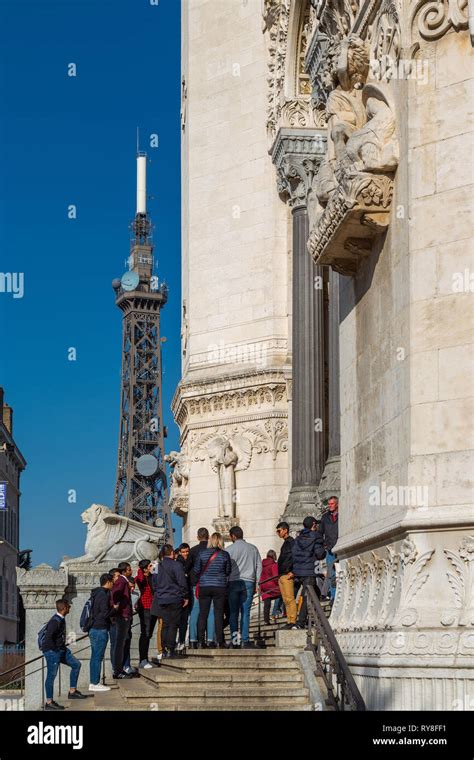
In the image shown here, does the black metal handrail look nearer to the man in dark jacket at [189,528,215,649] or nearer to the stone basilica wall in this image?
the man in dark jacket at [189,528,215,649]

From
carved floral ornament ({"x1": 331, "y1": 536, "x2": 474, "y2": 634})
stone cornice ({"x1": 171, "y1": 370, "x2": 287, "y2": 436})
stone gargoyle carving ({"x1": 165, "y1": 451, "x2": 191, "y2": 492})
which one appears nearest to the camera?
carved floral ornament ({"x1": 331, "y1": 536, "x2": 474, "y2": 634})

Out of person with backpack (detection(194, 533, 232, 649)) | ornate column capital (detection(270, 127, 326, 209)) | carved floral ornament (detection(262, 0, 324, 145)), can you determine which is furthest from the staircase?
carved floral ornament (detection(262, 0, 324, 145))

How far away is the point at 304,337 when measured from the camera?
2767cm

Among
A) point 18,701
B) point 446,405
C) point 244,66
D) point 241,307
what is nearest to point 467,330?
point 446,405

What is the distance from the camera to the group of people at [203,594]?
1903 cm

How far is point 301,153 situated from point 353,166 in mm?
14984

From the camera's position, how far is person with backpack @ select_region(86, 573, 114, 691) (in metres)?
20.1

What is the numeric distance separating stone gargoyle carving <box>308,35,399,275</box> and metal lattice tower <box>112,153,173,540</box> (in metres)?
140

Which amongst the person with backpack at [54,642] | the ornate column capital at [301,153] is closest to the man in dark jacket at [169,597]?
the person with backpack at [54,642]

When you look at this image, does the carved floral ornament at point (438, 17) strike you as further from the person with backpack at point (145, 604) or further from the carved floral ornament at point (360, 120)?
the person with backpack at point (145, 604)

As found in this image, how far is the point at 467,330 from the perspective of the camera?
12.3 m

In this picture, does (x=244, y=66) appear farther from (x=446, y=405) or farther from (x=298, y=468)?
(x=446, y=405)

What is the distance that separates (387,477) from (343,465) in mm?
2205
